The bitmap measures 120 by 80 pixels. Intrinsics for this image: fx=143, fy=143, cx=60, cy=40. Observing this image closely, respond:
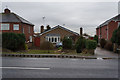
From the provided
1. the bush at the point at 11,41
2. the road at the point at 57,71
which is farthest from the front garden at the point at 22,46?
the road at the point at 57,71

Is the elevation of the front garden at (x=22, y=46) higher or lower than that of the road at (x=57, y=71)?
higher

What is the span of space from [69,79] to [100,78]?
1447mm

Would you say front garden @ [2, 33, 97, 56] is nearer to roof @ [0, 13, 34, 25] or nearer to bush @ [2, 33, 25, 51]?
bush @ [2, 33, 25, 51]

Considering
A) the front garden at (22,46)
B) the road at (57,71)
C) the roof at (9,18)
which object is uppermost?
the roof at (9,18)

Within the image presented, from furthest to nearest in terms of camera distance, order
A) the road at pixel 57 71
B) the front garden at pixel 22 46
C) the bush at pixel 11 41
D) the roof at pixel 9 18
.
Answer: the roof at pixel 9 18
the bush at pixel 11 41
the front garden at pixel 22 46
the road at pixel 57 71

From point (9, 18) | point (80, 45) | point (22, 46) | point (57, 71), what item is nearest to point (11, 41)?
point (22, 46)

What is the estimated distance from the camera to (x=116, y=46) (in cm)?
1997

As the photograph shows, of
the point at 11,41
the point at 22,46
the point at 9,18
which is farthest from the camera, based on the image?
the point at 9,18

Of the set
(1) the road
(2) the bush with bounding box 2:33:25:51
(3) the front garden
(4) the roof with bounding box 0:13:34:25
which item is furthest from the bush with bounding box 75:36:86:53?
(4) the roof with bounding box 0:13:34:25

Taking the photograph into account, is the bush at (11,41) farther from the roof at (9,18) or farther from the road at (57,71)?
the roof at (9,18)

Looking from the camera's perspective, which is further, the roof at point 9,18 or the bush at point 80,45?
the roof at point 9,18

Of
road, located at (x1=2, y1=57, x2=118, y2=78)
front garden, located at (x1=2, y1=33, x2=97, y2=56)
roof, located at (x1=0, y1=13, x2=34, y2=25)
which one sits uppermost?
roof, located at (x1=0, y1=13, x2=34, y2=25)

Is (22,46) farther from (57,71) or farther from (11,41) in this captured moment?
(57,71)

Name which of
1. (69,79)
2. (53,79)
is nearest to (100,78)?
(69,79)
